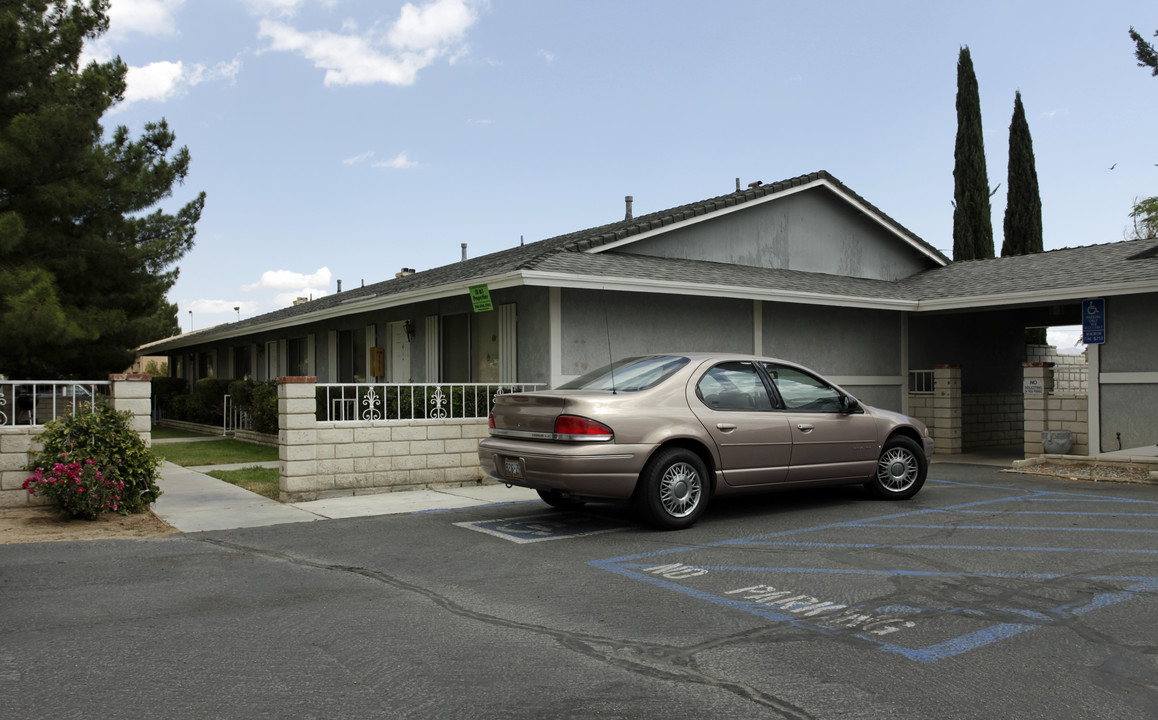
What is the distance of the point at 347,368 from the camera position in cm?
1814

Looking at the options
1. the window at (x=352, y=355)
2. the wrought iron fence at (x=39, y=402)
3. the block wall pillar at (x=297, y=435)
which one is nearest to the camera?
the wrought iron fence at (x=39, y=402)

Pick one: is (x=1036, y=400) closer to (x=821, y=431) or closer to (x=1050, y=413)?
(x=1050, y=413)

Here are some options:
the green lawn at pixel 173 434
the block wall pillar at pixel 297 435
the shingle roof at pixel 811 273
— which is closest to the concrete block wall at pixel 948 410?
the shingle roof at pixel 811 273

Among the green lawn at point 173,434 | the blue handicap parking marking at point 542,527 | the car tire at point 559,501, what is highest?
the car tire at point 559,501

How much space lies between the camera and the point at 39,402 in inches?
364

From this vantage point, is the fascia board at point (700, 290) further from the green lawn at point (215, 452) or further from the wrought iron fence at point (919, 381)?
the green lawn at point (215, 452)

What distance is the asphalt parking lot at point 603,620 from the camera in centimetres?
367

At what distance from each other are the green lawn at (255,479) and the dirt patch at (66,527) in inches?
63.6

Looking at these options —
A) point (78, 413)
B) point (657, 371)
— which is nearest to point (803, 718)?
point (657, 371)

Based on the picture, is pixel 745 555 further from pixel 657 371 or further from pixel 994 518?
pixel 994 518

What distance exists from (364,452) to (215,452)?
7.10m

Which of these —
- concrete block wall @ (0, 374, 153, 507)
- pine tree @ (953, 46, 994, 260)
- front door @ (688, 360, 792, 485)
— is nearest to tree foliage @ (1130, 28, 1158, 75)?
pine tree @ (953, 46, 994, 260)

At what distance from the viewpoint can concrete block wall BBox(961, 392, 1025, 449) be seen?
1648cm

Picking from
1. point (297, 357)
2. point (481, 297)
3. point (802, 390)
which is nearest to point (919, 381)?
point (802, 390)
